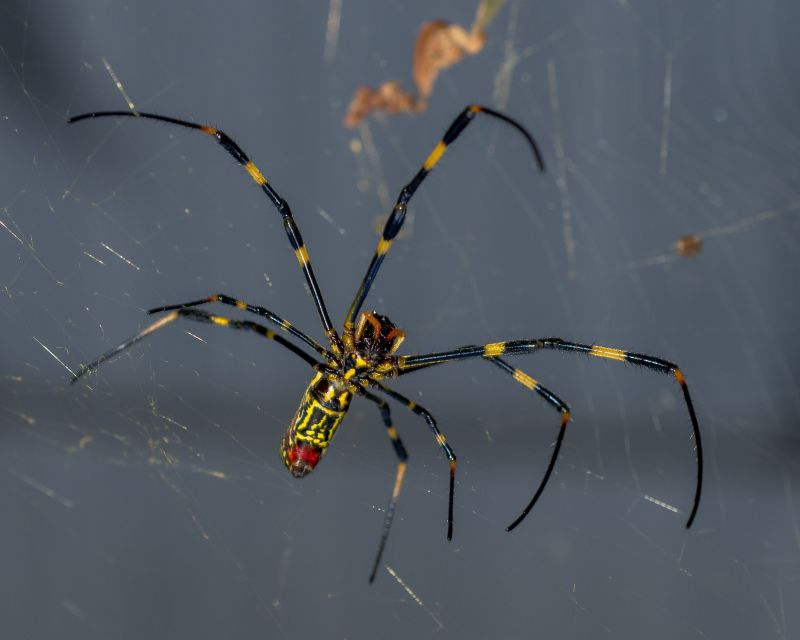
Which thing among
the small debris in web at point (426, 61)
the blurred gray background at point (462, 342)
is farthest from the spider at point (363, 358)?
the blurred gray background at point (462, 342)

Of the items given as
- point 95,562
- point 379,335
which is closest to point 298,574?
point 95,562

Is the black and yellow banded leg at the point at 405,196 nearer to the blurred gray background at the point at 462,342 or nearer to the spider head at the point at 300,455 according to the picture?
the spider head at the point at 300,455

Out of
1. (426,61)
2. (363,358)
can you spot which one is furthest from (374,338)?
(426,61)

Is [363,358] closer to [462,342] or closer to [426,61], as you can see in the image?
[426,61]

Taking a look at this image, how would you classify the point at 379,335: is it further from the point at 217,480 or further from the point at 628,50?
the point at 628,50

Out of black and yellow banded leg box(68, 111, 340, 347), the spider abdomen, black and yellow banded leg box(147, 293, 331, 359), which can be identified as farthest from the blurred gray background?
the spider abdomen

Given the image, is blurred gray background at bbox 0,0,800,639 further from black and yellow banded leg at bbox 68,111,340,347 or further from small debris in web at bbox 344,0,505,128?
black and yellow banded leg at bbox 68,111,340,347
